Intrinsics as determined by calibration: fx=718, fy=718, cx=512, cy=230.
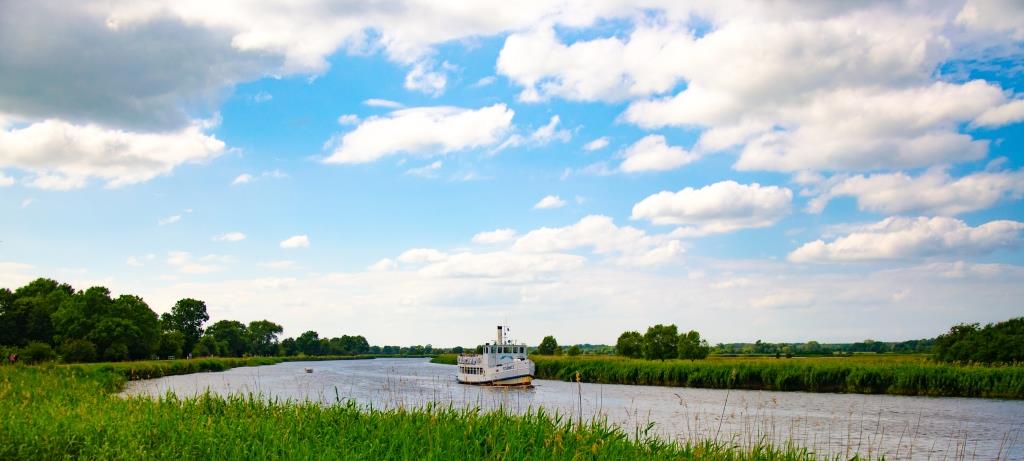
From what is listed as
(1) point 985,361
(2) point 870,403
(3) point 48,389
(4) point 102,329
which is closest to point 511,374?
(2) point 870,403

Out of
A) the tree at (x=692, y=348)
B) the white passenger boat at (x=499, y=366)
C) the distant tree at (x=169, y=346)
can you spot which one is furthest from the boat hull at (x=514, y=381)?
the distant tree at (x=169, y=346)

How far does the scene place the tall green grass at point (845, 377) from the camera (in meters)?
42.7

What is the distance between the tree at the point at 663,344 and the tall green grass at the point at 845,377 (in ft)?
75.1

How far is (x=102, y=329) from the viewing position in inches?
3216

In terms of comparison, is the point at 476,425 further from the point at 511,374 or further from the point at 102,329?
the point at 102,329

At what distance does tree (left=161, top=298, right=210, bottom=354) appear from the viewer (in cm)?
13570

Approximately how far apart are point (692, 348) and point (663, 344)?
13.7 ft

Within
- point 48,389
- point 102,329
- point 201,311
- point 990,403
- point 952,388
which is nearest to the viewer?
point 48,389

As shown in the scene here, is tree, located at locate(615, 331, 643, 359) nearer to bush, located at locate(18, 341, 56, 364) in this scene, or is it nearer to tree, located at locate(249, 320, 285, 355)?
bush, located at locate(18, 341, 56, 364)

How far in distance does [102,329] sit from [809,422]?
78.5 metres

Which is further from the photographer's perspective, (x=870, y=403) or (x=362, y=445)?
(x=870, y=403)

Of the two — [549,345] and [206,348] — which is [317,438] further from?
[206,348]

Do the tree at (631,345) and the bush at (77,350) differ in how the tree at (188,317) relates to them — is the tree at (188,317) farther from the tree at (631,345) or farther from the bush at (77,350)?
the tree at (631,345)

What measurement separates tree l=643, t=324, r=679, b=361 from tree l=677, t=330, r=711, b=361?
1393 millimetres
